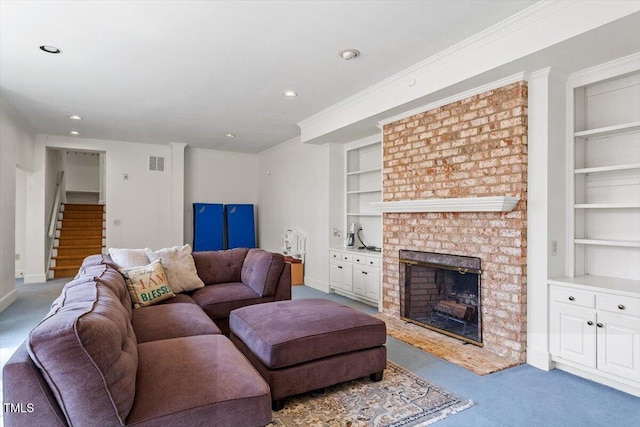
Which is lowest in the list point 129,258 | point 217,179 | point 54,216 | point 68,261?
point 68,261

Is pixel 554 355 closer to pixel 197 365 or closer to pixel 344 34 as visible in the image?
pixel 197 365

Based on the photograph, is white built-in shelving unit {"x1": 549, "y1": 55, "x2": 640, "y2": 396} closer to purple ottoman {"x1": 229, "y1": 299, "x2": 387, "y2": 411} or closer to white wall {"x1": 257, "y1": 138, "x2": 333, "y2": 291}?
purple ottoman {"x1": 229, "y1": 299, "x2": 387, "y2": 411}

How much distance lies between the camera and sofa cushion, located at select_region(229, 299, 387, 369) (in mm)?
2336

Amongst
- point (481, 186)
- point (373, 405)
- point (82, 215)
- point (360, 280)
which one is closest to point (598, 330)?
point (481, 186)

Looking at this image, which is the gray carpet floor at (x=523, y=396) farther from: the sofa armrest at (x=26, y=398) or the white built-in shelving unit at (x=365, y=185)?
the white built-in shelving unit at (x=365, y=185)

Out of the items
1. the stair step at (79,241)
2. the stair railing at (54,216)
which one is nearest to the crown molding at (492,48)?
the stair railing at (54,216)

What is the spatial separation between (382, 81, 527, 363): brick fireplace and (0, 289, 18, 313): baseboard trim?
5003mm

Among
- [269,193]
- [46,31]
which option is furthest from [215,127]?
[46,31]

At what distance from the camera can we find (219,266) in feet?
13.9

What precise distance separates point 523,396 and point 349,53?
3.01 m

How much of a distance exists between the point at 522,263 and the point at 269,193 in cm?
561

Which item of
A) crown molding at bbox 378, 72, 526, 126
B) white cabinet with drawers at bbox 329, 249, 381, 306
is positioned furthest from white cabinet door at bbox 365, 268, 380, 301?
crown molding at bbox 378, 72, 526, 126

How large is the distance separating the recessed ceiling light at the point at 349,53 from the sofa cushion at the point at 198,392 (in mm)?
2648

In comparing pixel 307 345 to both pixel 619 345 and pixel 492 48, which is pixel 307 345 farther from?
pixel 492 48
